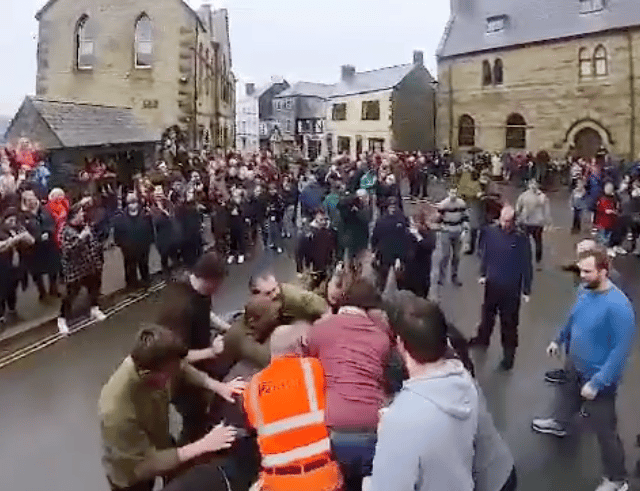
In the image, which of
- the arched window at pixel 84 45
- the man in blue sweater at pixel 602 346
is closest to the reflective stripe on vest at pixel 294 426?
the man in blue sweater at pixel 602 346

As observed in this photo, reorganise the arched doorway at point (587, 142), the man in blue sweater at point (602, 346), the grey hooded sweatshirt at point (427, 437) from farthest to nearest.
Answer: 1. the arched doorway at point (587, 142)
2. the man in blue sweater at point (602, 346)
3. the grey hooded sweatshirt at point (427, 437)

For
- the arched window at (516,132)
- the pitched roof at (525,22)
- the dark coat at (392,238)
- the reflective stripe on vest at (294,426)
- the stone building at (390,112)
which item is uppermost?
the pitched roof at (525,22)

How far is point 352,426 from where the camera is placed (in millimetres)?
3613

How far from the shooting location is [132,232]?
12070mm

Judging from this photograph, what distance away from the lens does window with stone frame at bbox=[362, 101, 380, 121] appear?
40656mm

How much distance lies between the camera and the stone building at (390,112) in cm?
3950

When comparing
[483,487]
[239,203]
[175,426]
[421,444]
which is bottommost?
[175,426]

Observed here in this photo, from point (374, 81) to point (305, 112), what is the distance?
279 inches

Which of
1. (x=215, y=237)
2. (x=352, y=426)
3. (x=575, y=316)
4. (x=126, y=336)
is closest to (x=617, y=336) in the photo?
(x=575, y=316)

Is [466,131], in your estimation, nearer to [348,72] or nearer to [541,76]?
[541,76]

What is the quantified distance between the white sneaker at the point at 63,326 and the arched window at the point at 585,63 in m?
26.1

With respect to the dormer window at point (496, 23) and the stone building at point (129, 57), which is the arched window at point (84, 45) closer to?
the stone building at point (129, 57)

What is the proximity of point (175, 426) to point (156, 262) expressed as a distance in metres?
9.64

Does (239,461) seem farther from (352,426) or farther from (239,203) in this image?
(239,203)
